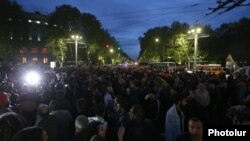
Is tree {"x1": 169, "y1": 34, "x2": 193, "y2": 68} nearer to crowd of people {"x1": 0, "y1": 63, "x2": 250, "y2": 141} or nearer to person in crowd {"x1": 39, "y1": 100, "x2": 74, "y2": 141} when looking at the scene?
crowd of people {"x1": 0, "y1": 63, "x2": 250, "y2": 141}

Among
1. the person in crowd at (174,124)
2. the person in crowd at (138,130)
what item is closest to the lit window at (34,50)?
the person in crowd at (174,124)

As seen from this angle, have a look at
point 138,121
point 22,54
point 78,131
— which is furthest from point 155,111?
point 22,54

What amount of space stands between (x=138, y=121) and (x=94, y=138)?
5.63 feet

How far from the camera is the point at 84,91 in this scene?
14.0 m

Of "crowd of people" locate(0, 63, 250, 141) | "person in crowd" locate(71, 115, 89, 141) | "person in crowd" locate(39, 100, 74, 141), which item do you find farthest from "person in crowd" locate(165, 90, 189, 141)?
"person in crowd" locate(71, 115, 89, 141)

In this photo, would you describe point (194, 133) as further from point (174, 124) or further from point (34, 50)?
point (34, 50)

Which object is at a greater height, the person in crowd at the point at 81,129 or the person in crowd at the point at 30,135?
the person in crowd at the point at 30,135

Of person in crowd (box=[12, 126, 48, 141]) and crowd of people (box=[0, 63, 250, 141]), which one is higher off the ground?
person in crowd (box=[12, 126, 48, 141])

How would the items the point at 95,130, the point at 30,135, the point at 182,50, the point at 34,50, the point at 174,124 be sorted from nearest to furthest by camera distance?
1. the point at 30,135
2. the point at 95,130
3. the point at 174,124
4. the point at 182,50
5. the point at 34,50

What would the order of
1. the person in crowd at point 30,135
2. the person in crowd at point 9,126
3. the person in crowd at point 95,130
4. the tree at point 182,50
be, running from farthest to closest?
1. the tree at point 182,50
2. the person in crowd at point 95,130
3. the person in crowd at point 9,126
4. the person in crowd at point 30,135

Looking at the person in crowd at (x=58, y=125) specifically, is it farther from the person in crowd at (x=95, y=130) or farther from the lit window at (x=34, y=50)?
the lit window at (x=34, y=50)

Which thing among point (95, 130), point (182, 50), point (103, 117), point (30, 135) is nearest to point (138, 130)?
point (103, 117)

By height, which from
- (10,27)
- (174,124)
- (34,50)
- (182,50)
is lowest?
(174,124)

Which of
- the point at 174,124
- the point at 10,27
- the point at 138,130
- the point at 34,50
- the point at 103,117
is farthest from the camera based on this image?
the point at 34,50
